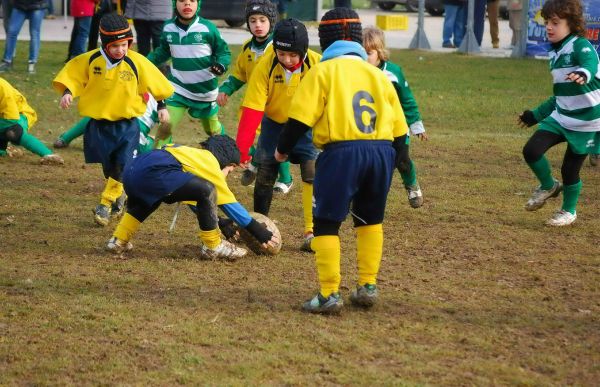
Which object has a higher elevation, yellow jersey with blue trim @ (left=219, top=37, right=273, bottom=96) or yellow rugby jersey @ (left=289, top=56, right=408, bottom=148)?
yellow rugby jersey @ (left=289, top=56, right=408, bottom=148)

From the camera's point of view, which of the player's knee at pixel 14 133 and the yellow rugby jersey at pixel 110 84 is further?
the player's knee at pixel 14 133

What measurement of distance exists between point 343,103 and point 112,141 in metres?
3.15

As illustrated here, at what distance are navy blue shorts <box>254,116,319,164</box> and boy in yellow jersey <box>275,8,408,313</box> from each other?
1466 mm

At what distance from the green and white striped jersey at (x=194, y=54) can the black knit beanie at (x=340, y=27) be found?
12.6ft

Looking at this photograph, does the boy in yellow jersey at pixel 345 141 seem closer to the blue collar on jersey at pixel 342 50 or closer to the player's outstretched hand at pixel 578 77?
the blue collar on jersey at pixel 342 50

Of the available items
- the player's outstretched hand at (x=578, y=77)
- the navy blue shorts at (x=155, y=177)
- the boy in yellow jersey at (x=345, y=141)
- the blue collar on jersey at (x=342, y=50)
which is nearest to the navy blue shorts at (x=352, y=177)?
the boy in yellow jersey at (x=345, y=141)

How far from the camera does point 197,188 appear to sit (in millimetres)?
7359

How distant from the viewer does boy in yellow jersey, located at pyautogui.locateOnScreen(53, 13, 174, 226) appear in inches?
337

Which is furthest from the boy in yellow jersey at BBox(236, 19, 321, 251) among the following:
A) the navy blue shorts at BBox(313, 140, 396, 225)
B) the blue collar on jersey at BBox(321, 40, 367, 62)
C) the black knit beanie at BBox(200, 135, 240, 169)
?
the navy blue shorts at BBox(313, 140, 396, 225)

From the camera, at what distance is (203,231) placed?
7551 mm

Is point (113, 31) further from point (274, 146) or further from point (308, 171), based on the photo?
point (308, 171)

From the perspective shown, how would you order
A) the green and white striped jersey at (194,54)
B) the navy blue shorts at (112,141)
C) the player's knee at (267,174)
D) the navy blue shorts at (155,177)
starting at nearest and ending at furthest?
the navy blue shorts at (155,177) < the player's knee at (267,174) < the navy blue shorts at (112,141) < the green and white striped jersey at (194,54)

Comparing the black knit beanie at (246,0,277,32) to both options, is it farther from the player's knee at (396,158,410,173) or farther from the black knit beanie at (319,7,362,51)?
the black knit beanie at (319,7,362,51)

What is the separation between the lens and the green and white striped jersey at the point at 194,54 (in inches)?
404
